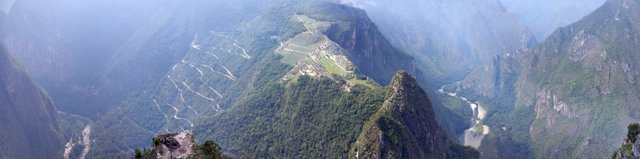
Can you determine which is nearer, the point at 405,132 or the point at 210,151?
the point at 210,151

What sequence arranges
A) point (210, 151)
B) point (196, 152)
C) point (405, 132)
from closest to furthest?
point (196, 152), point (210, 151), point (405, 132)

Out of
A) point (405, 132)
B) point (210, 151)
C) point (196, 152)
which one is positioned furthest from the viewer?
point (405, 132)

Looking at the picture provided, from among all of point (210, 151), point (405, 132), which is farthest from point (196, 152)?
point (405, 132)

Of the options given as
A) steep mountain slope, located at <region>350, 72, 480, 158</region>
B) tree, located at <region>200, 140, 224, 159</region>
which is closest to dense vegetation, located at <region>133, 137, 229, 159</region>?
tree, located at <region>200, 140, 224, 159</region>

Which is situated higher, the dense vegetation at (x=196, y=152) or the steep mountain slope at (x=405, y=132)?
the dense vegetation at (x=196, y=152)

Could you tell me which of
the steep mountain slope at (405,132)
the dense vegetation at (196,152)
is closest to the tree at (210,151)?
the dense vegetation at (196,152)

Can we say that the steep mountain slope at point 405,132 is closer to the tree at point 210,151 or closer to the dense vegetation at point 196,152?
the tree at point 210,151

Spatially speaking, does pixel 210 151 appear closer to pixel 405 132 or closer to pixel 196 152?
pixel 196 152

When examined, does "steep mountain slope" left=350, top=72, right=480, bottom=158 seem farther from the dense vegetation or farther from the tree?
the dense vegetation
